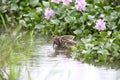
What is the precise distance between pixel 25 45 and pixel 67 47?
1.80 feet

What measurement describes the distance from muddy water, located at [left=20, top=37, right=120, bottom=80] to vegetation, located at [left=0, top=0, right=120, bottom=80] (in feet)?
0.67

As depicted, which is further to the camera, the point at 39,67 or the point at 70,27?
the point at 70,27

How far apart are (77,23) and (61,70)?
1.72 meters

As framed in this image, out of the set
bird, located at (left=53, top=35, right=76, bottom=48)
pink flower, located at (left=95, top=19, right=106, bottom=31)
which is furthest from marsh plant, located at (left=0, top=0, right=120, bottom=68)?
bird, located at (left=53, top=35, right=76, bottom=48)

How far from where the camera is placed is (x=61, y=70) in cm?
608

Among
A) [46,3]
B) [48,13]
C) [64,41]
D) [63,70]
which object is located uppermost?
[46,3]

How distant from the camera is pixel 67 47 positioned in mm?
7004

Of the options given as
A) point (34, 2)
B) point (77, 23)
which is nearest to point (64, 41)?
point (77, 23)

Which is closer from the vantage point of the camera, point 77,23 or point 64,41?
point 64,41

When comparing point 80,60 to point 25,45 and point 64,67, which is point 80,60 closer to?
point 64,67

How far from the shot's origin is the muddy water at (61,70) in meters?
5.81

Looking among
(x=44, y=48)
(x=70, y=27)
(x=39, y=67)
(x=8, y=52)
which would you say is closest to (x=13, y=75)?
(x=8, y=52)

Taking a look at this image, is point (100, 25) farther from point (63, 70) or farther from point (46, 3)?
point (46, 3)

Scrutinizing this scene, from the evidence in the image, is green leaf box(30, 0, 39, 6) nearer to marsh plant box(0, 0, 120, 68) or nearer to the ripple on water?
marsh plant box(0, 0, 120, 68)
